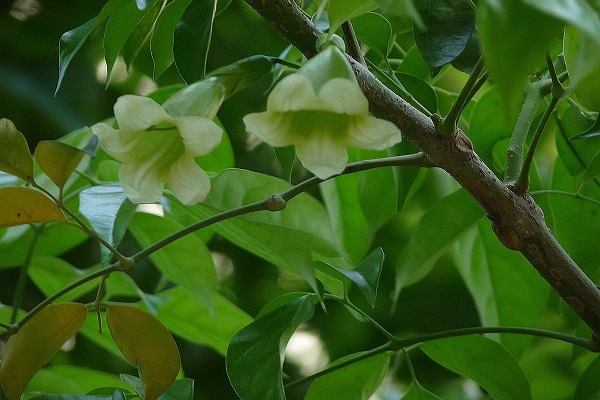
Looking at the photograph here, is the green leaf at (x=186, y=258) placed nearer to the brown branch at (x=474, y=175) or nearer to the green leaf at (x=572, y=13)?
the brown branch at (x=474, y=175)

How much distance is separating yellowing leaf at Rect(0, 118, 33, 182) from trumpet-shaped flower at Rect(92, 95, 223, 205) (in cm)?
4

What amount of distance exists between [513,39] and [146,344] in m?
0.27

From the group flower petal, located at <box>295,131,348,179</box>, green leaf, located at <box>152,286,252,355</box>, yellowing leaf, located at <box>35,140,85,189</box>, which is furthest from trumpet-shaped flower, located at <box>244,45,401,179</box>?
green leaf, located at <box>152,286,252,355</box>

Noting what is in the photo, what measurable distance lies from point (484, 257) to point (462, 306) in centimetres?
65

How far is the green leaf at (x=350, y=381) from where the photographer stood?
1.57 ft

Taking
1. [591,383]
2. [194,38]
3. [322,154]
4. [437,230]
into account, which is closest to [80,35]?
[194,38]

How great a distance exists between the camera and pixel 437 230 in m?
0.51

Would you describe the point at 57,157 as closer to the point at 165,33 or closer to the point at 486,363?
the point at 165,33

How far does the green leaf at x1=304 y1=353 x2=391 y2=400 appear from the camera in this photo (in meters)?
0.48

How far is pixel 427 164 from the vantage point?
1.22ft

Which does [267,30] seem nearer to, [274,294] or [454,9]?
[274,294]

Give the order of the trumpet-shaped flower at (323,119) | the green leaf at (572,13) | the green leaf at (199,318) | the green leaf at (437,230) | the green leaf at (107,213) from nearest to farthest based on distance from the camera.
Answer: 1. the green leaf at (572,13)
2. the trumpet-shaped flower at (323,119)
3. the green leaf at (107,213)
4. the green leaf at (437,230)
5. the green leaf at (199,318)

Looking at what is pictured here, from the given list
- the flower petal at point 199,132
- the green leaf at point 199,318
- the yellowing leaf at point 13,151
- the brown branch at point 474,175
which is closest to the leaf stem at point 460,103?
the brown branch at point 474,175

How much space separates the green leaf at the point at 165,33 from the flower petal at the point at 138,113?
→ 11 cm
